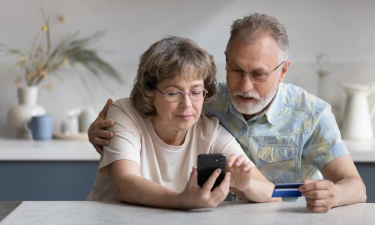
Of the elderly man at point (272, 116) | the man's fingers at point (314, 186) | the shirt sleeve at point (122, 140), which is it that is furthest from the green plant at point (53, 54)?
the man's fingers at point (314, 186)

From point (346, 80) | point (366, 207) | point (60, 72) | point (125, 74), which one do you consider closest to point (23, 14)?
point (60, 72)

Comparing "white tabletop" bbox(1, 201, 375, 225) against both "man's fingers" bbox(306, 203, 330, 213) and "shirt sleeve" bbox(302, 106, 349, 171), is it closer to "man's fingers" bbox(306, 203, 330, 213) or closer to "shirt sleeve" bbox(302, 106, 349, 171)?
"man's fingers" bbox(306, 203, 330, 213)

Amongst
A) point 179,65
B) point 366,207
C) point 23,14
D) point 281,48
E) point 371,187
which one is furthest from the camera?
point 23,14

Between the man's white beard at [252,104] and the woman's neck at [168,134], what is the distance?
201 millimetres

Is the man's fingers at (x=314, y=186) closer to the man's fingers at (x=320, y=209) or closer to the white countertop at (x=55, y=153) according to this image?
the man's fingers at (x=320, y=209)

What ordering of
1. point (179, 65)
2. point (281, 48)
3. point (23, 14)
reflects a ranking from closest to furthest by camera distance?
point (179, 65) → point (281, 48) → point (23, 14)

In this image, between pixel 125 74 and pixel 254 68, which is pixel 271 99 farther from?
pixel 125 74

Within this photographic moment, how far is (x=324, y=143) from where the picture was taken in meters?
2.10

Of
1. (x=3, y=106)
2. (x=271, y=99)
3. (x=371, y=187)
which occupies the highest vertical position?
(x=271, y=99)

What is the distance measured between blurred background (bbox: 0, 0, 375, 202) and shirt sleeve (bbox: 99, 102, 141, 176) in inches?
60.8

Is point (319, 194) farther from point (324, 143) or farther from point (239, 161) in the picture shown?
point (324, 143)

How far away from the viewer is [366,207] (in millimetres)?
1747

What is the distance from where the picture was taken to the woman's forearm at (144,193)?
1663 mm

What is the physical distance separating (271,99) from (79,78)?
1.84 meters
